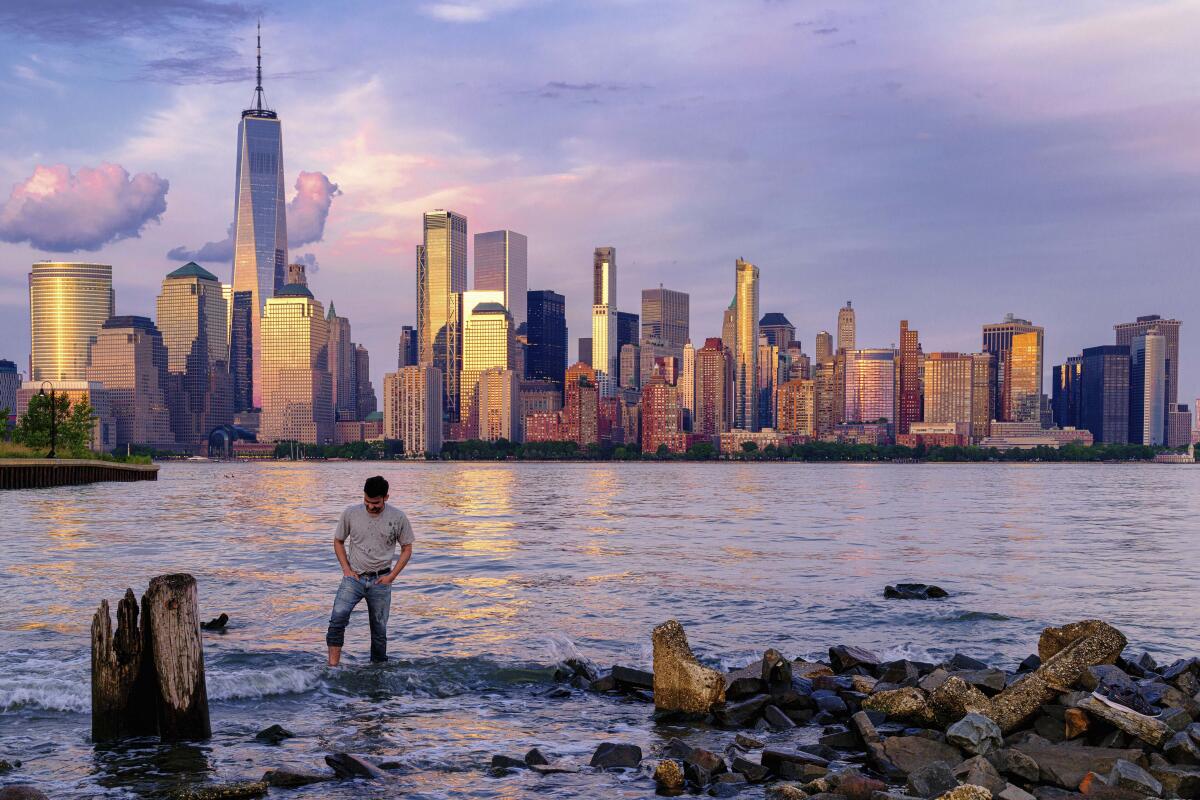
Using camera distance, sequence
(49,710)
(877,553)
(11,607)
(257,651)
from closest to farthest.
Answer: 1. (49,710)
2. (257,651)
3. (11,607)
4. (877,553)

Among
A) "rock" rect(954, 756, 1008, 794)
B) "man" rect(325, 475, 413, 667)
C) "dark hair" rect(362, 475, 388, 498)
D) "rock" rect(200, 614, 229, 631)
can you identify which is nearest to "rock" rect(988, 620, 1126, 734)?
"rock" rect(954, 756, 1008, 794)

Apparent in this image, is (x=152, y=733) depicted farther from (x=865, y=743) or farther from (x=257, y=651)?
(x=865, y=743)

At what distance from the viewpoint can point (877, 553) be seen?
43094 millimetres

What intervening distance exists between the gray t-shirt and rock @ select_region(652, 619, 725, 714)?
13.9 ft

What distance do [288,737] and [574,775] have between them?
4.13m

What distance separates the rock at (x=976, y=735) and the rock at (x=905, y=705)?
1.44 metres

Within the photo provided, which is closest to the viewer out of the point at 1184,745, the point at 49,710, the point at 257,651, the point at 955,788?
the point at 955,788

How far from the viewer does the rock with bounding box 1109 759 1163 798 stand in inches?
418

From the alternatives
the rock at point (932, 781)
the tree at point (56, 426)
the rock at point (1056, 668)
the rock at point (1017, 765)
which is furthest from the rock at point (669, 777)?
the tree at point (56, 426)

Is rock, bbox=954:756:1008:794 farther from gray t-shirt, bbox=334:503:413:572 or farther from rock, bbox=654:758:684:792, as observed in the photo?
gray t-shirt, bbox=334:503:413:572

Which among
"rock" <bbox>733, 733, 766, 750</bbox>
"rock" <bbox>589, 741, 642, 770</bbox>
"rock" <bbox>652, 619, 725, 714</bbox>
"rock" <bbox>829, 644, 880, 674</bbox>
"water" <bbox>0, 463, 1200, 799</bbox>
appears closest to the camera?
"rock" <bbox>589, 741, 642, 770</bbox>

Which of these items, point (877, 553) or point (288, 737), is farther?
point (877, 553)

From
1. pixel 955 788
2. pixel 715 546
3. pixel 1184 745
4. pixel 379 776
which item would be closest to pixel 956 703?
pixel 1184 745

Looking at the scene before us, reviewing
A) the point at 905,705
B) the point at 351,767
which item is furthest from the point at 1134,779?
the point at 351,767
